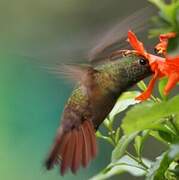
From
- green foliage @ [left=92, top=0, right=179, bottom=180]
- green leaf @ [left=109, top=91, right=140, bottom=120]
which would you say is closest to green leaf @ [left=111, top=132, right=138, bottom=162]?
green foliage @ [left=92, top=0, right=179, bottom=180]

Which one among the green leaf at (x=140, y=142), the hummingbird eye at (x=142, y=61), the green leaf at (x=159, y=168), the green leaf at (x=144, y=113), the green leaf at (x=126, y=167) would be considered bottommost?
the green leaf at (x=126, y=167)

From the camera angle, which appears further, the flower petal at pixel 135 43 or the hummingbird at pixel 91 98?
the hummingbird at pixel 91 98

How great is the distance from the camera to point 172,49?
751 millimetres

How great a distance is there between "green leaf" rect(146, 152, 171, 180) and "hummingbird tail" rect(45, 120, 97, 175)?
0.14 m

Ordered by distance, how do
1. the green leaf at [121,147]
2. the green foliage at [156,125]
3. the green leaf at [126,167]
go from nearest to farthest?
the green foliage at [156,125], the green leaf at [121,147], the green leaf at [126,167]

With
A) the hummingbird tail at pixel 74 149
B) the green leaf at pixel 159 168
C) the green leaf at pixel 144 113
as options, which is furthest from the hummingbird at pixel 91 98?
the green leaf at pixel 144 113

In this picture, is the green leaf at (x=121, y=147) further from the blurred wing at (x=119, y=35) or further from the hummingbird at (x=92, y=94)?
the blurred wing at (x=119, y=35)

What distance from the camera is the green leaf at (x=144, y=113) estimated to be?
0.85 meters

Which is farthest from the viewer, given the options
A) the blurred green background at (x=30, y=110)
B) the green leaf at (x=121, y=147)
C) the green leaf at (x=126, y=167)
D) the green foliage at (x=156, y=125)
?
the blurred green background at (x=30, y=110)

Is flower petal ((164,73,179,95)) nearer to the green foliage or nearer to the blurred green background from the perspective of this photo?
the green foliage

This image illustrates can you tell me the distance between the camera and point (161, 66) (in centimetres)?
102

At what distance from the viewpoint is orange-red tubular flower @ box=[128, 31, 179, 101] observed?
95 centimetres

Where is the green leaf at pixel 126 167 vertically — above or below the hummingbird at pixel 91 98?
below

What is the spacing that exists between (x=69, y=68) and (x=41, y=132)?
A: 174 centimetres
